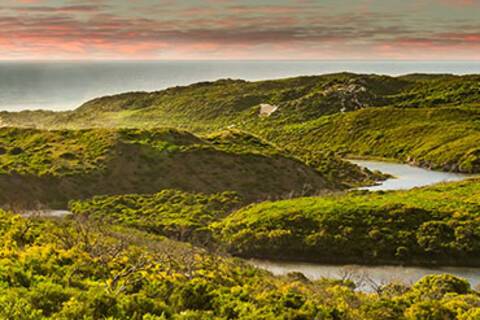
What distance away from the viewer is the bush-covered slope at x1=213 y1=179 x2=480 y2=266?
43000 millimetres

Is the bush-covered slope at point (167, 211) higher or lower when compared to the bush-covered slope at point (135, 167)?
lower

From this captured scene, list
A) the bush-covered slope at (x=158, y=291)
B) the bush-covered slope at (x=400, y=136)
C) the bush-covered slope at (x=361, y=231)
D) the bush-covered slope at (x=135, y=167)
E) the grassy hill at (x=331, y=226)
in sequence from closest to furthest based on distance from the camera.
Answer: the bush-covered slope at (x=158, y=291)
the bush-covered slope at (x=361, y=231)
the grassy hill at (x=331, y=226)
the bush-covered slope at (x=135, y=167)
the bush-covered slope at (x=400, y=136)

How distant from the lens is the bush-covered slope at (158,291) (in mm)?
17891

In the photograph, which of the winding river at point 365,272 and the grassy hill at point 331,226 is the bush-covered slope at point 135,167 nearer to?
the grassy hill at point 331,226

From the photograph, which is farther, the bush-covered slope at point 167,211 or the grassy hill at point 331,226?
the bush-covered slope at point 167,211

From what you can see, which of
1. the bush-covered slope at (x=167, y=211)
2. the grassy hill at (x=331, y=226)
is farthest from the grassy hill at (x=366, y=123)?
the grassy hill at (x=331, y=226)

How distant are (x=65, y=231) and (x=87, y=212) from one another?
21.6m

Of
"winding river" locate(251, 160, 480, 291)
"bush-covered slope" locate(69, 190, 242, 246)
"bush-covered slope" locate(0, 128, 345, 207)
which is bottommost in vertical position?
"winding river" locate(251, 160, 480, 291)

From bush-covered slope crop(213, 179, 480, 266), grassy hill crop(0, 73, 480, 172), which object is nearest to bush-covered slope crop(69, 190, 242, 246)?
bush-covered slope crop(213, 179, 480, 266)

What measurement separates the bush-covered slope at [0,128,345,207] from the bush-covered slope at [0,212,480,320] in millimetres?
28370

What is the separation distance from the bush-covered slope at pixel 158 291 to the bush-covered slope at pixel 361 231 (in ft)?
34.1

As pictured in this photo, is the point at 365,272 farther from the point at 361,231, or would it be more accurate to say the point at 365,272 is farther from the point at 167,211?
the point at 167,211

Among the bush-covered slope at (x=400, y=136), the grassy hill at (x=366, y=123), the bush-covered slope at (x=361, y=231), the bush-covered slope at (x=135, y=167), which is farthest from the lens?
the grassy hill at (x=366, y=123)

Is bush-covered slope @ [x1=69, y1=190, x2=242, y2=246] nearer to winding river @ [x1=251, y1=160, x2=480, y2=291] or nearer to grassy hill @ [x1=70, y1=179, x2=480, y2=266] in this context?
grassy hill @ [x1=70, y1=179, x2=480, y2=266]
